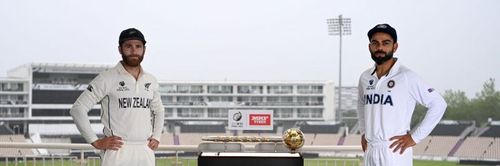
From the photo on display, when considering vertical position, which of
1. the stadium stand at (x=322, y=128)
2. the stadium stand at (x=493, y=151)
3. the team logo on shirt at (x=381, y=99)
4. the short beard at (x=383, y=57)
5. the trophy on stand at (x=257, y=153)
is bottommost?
the stadium stand at (x=493, y=151)

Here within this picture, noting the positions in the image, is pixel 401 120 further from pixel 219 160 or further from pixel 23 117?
pixel 23 117

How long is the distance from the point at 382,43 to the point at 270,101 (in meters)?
37.3

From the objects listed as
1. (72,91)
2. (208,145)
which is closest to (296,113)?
(72,91)

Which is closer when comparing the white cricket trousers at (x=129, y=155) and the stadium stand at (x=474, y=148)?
the white cricket trousers at (x=129, y=155)

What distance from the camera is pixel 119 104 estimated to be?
266cm

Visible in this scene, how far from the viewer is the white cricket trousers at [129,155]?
2.68m

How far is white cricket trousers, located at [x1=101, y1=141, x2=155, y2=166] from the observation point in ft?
8.78

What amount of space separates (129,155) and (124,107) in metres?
0.19

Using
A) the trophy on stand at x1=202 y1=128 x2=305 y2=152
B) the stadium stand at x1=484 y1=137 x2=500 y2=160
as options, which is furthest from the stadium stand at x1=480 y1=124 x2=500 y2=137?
the trophy on stand at x1=202 y1=128 x2=305 y2=152

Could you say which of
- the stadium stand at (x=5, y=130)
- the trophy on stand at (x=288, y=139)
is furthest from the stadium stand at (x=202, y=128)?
the trophy on stand at (x=288, y=139)

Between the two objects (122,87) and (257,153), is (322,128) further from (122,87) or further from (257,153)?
(122,87)

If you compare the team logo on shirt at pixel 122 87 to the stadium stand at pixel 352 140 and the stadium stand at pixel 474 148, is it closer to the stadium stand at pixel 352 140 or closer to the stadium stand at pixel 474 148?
the stadium stand at pixel 474 148

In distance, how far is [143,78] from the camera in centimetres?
273

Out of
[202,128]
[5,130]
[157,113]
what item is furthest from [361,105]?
[202,128]
